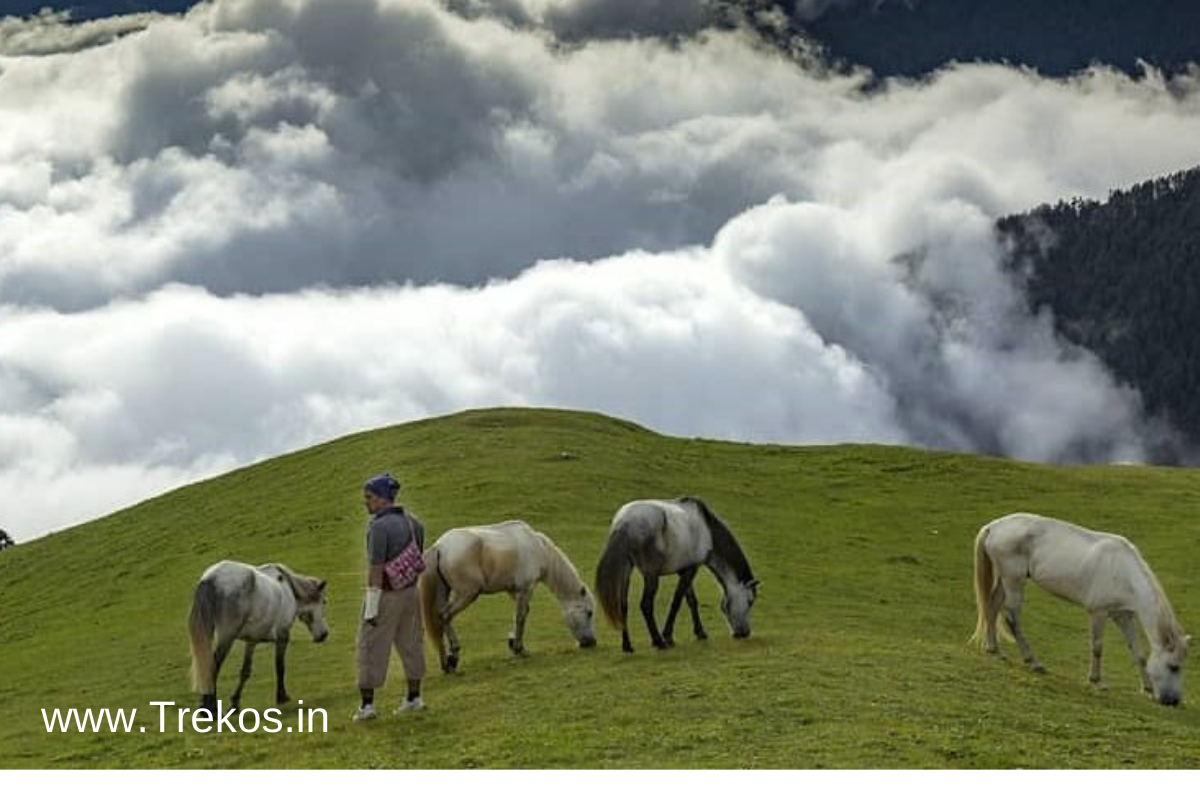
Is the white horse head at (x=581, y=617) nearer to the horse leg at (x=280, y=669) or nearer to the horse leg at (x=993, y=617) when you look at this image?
the horse leg at (x=280, y=669)

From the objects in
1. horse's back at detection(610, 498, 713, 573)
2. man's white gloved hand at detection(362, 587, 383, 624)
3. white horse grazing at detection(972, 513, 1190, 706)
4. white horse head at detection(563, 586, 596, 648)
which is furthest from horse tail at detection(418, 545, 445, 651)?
white horse grazing at detection(972, 513, 1190, 706)

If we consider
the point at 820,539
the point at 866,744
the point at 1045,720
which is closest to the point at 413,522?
the point at 866,744

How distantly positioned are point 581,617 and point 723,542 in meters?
2.89

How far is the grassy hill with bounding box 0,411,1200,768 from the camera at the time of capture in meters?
18.8

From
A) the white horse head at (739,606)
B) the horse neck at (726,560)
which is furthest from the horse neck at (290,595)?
the white horse head at (739,606)

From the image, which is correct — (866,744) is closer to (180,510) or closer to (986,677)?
(986,677)

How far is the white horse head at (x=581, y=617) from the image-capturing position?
27062mm

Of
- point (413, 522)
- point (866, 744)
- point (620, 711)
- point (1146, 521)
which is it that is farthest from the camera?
point (1146, 521)

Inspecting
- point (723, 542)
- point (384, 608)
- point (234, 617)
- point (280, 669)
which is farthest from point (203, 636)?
point (723, 542)

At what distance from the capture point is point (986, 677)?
23328 mm

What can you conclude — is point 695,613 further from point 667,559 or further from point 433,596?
point 433,596

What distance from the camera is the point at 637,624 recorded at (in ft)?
106

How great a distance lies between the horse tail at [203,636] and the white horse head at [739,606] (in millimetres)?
8906
